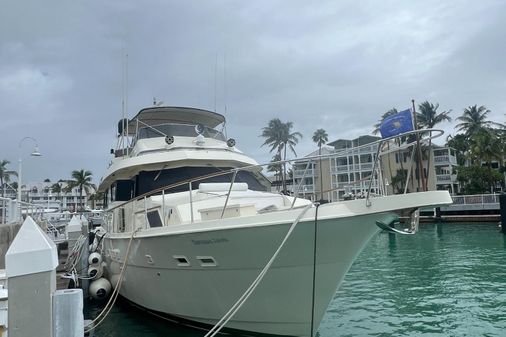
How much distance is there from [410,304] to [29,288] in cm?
854

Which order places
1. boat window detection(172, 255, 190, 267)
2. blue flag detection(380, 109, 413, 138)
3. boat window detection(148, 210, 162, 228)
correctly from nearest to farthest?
1. blue flag detection(380, 109, 413, 138)
2. boat window detection(172, 255, 190, 267)
3. boat window detection(148, 210, 162, 228)

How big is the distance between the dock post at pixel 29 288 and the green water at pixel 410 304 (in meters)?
4.07

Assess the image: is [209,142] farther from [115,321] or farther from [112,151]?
[115,321]

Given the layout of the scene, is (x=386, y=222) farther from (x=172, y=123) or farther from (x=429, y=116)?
(x=429, y=116)

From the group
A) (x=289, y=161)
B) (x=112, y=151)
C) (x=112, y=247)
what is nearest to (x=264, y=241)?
(x=289, y=161)

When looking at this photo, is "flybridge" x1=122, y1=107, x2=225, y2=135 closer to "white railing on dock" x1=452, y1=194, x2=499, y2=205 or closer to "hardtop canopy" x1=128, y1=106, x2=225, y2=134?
"hardtop canopy" x1=128, y1=106, x2=225, y2=134

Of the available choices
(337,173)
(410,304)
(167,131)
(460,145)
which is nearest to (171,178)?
(167,131)

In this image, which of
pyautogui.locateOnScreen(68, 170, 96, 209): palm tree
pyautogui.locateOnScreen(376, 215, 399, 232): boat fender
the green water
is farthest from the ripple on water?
pyautogui.locateOnScreen(68, 170, 96, 209): palm tree

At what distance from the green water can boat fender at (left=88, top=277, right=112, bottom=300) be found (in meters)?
0.40

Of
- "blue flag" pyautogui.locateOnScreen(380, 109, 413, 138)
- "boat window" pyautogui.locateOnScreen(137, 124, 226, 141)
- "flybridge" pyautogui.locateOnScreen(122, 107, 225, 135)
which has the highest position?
"flybridge" pyautogui.locateOnScreen(122, 107, 225, 135)

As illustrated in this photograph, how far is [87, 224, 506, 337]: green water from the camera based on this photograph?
7574 mm

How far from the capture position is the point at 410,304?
946 cm

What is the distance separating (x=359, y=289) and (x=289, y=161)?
672 cm

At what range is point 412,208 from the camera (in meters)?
5.12
